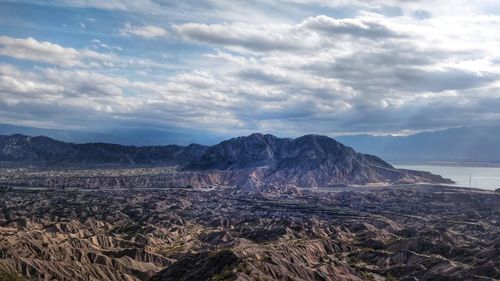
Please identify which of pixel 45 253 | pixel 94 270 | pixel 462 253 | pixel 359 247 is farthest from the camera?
pixel 359 247

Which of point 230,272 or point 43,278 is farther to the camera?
point 43,278

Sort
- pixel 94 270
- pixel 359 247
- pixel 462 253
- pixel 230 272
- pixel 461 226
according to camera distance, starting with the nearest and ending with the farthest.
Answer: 1. pixel 230 272
2. pixel 94 270
3. pixel 462 253
4. pixel 359 247
5. pixel 461 226

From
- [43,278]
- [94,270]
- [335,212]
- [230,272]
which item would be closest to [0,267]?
[43,278]

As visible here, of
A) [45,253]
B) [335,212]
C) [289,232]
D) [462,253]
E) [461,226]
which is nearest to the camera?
[45,253]

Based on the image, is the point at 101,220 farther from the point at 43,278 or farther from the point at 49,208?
the point at 43,278

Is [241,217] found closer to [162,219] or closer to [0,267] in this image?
[162,219]

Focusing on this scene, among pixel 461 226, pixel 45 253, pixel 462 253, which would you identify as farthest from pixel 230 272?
pixel 461 226
